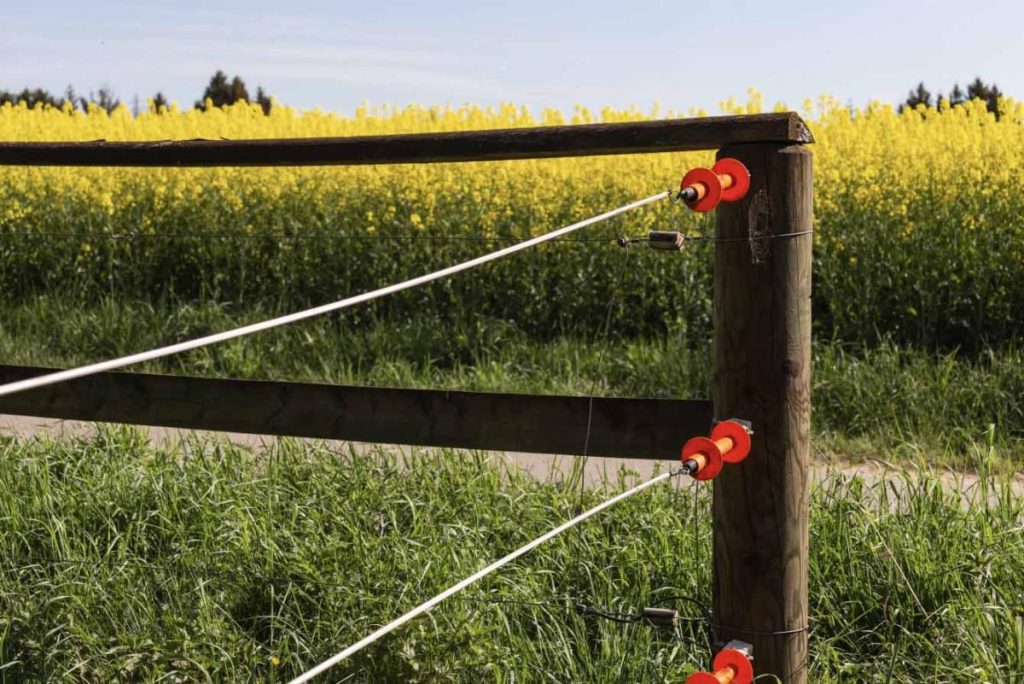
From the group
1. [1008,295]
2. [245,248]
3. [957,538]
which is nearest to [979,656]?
[957,538]

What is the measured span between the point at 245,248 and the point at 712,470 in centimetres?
672

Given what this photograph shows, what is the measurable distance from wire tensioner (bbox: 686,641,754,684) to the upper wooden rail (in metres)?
0.98

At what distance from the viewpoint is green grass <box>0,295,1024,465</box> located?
6.21 metres

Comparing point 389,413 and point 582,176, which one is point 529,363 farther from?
point 389,413

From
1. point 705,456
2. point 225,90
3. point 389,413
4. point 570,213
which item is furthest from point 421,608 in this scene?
point 225,90

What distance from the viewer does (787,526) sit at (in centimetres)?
250

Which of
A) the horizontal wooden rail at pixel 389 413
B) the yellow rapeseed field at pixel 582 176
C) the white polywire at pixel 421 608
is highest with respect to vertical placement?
the yellow rapeseed field at pixel 582 176

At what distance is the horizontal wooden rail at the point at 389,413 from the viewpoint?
9.16 feet

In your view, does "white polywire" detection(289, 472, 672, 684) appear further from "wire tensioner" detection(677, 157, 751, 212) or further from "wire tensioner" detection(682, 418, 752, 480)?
"wire tensioner" detection(677, 157, 751, 212)

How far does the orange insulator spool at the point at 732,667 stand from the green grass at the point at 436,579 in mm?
443

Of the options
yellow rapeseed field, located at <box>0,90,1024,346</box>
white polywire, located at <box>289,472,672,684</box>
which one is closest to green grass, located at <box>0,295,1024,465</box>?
yellow rapeseed field, located at <box>0,90,1024,346</box>

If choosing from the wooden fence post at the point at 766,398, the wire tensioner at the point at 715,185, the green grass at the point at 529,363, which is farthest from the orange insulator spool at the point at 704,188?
the green grass at the point at 529,363

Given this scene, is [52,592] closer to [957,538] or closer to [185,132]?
[957,538]

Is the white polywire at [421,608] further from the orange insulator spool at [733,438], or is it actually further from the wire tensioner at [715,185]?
the wire tensioner at [715,185]
